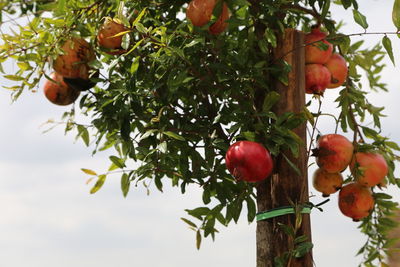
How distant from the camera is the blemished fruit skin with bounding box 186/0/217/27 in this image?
210cm

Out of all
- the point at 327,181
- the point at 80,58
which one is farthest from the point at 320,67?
the point at 80,58

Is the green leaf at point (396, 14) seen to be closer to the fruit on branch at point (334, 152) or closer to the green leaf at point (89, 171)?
the fruit on branch at point (334, 152)

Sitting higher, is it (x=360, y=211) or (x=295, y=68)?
(x=295, y=68)

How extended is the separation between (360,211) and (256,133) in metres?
0.72

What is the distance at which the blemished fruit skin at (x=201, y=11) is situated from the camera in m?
2.10

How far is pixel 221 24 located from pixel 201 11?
10 cm

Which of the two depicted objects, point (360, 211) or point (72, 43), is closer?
point (72, 43)

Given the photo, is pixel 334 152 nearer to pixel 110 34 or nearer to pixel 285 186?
pixel 285 186

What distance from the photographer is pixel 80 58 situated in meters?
2.28

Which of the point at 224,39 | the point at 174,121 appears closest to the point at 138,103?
the point at 174,121

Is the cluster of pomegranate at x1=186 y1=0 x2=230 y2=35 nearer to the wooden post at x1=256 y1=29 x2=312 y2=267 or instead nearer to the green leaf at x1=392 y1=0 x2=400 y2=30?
the wooden post at x1=256 y1=29 x2=312 y2=267

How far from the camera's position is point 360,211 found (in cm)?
248

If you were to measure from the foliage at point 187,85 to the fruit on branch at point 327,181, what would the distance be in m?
0.18

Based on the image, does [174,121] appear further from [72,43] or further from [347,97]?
[347,97]
